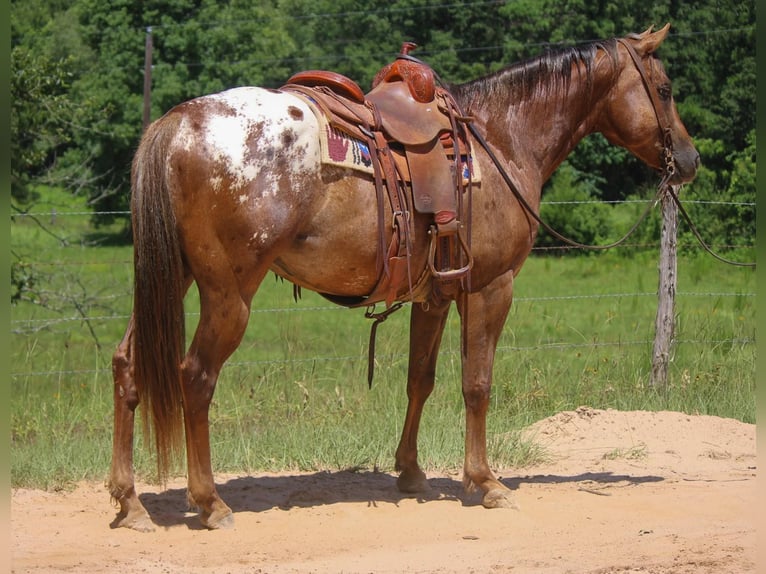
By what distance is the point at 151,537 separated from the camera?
4.88 metres

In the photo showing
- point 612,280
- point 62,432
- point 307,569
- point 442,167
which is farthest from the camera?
point 612,280

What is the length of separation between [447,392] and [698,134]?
1677cm

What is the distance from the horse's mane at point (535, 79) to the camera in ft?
18.8

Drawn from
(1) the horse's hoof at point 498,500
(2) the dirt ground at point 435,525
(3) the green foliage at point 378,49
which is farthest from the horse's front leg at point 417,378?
(3) the green foliage at point 378,49

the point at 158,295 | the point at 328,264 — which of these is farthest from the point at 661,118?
the point at 158,295

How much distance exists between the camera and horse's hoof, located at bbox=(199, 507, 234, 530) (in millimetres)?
4973

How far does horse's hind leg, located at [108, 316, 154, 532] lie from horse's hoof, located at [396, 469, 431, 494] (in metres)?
1.47

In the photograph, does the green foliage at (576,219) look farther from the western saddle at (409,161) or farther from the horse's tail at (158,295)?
the horse's tail at (158,295)

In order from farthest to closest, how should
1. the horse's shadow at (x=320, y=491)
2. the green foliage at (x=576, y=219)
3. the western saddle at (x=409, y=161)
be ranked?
the green foliage at (x=576, y=219) < the horse's shadow at (x=320, y=491) < the western saddle at (x=409, y=161)

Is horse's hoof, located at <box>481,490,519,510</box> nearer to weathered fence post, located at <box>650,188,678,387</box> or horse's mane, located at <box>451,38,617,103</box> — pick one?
horse's mane, located at <box>451,38,617,103</box>

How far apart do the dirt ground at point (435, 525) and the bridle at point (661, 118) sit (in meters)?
1.85

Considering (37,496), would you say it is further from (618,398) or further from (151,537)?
(618,398)

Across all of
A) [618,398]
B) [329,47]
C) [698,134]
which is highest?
[329,47]

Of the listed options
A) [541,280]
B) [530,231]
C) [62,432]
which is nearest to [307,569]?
[530,231]
